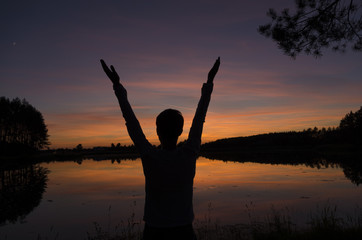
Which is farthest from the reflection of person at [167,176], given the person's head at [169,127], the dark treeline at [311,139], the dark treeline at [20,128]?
the dark treeline at [311,139]

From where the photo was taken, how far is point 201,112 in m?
2.24

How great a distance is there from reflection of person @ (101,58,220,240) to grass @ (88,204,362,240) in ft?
23.8

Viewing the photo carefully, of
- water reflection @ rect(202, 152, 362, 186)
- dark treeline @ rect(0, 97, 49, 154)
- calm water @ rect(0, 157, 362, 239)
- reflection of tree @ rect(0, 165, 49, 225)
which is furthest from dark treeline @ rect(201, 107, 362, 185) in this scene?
dark treeline @ rect(0, 97, 49, 154)

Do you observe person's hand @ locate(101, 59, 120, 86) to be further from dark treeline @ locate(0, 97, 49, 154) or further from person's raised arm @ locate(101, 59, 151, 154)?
dark treeline @ locate(0, 97, 49, 154)

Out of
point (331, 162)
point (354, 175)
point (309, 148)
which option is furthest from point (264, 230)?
point (309, 148)

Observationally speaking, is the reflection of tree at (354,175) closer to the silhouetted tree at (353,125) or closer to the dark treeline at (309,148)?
the dark treeline at (309,148)

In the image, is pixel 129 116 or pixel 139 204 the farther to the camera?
pixel 139 204

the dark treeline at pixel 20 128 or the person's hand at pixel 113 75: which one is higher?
the dark treeline at pixel 20 128

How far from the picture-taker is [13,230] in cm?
1116

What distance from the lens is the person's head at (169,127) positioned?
198 cm

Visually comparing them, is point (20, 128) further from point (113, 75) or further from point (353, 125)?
point (353, 125)

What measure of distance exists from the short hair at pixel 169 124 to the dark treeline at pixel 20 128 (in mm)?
68145

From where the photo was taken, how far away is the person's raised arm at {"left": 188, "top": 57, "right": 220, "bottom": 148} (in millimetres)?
2133

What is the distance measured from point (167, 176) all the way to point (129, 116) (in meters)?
0.52
